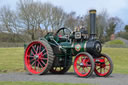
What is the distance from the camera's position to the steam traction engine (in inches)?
341

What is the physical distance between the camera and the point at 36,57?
9.70m

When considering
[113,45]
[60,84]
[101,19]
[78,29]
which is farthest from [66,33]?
[101,19]

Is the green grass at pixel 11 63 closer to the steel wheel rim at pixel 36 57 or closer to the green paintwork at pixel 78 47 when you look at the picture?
the steel wheel rim at pixel 36 57

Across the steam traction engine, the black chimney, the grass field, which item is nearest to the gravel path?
the steam traction engine

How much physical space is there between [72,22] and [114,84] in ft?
200

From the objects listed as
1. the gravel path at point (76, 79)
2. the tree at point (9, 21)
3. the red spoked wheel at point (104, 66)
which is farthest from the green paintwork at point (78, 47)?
the tree at point (9, 21)

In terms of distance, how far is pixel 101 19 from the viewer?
73.4 meters

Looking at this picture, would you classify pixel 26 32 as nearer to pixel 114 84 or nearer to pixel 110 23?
pixel 110 23

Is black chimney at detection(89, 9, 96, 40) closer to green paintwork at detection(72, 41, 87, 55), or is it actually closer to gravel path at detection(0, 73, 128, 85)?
green paintwork at detection(72, 41, 87, 55)

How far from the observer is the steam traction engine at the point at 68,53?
8.66 m

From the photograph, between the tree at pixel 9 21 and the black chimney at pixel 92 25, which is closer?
the black chimney at pixel 92 25

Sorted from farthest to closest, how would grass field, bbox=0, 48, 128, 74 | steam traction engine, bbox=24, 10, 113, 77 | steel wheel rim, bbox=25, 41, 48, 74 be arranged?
grass field, bbox=0, 48, 128, 74 → steel wheel rim, bbox=25, 41, 48, 74 → steam traction engine, bbox=24, 10, 113, 77

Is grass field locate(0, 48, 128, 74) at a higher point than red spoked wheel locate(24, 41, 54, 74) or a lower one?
lower

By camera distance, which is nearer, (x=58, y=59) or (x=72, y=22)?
(x=58, y=59)
